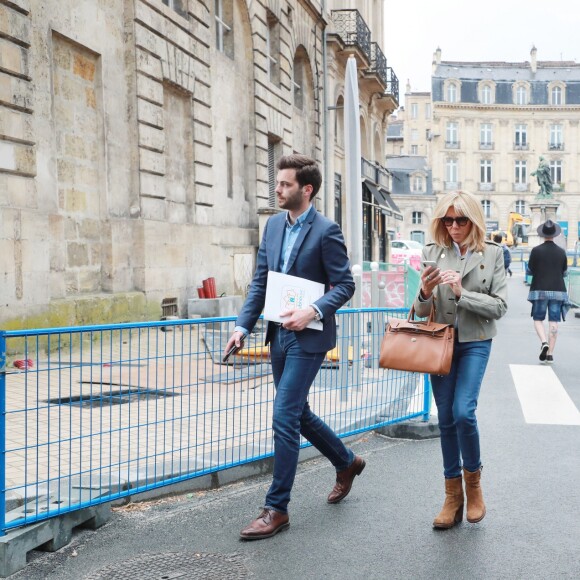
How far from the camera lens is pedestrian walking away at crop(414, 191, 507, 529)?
4.39 metres

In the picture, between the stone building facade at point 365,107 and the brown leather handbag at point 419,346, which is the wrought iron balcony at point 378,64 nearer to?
the stone building facade at point 365,107

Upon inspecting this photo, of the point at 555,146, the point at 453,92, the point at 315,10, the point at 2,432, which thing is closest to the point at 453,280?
the point at 2,432

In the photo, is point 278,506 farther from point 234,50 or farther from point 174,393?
point 234,50

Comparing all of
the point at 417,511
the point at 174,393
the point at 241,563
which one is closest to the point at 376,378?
the point at 417,511

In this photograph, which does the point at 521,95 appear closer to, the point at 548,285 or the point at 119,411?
the point at 548,285

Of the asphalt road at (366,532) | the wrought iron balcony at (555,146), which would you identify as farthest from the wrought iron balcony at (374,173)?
the wrought iron balcony at (555,146)

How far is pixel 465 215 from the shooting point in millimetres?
4426

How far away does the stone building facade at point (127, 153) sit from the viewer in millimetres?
10234

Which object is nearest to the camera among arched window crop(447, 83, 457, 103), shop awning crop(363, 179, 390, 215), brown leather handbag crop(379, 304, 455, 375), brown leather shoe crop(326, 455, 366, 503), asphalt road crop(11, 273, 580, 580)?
asphalt road crop(11, 273, 580, 580)

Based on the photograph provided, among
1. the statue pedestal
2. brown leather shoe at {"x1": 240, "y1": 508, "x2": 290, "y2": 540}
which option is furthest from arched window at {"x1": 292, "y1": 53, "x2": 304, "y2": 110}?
the statue pedestal

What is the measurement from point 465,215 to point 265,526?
6.34ft

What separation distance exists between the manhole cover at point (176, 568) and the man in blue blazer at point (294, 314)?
1.05 feet

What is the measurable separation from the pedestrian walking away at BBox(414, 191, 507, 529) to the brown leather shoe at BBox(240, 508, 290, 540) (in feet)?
2.72

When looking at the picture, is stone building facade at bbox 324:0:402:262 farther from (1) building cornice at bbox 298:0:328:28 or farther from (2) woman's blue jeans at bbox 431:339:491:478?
(2) woman's blue jeans at bbox 431:339:491:478
